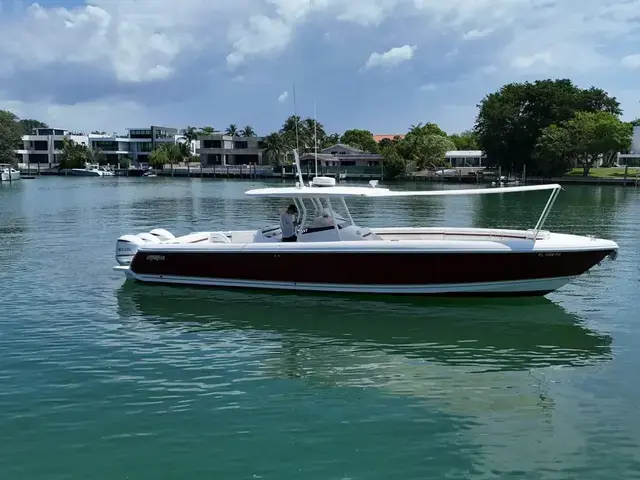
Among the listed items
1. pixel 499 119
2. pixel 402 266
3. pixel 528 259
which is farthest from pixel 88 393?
pixel 499 119

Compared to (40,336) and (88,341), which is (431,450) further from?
(40,336)

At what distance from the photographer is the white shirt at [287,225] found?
48.7 ft

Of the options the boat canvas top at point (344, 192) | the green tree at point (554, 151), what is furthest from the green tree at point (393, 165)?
the boat canvas top at point (344, 192)

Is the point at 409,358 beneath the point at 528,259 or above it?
beneath

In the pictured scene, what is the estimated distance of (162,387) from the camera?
962cm

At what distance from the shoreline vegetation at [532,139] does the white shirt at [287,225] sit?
57100 millimetres

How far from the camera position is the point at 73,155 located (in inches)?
5536

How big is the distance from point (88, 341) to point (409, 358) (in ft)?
19.9

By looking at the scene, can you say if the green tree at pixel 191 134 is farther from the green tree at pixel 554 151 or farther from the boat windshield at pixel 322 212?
the boat windshield at pixel 322 212

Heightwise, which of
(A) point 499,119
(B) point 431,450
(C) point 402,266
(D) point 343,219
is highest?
(A) point 499,119

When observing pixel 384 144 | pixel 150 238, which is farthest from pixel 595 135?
pixel 150 238

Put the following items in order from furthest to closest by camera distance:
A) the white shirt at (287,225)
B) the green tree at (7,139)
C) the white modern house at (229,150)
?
the white modern house at (229,150) < the green tree at (7,139) < the white shirt at (287,225)

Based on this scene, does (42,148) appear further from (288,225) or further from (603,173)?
(288,225)

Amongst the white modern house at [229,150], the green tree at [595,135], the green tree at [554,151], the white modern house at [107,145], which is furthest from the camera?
the white modern house at [107,145]
